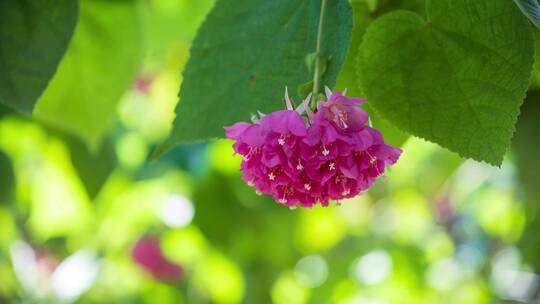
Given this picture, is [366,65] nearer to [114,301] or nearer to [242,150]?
[242,150]

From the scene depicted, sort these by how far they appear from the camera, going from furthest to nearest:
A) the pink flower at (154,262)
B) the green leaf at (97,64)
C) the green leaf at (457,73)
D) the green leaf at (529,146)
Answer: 1. the pink flower at (154,262)
2. the green leaf at (529,146)
3. the green leaf at (97,64)
4. the green leaf at (457,73)

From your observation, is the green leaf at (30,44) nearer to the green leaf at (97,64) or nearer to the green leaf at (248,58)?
the green leaf at (248,58)

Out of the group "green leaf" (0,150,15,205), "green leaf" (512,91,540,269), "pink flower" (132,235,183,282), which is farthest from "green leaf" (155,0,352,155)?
"pink flower" (132,235,183,282)

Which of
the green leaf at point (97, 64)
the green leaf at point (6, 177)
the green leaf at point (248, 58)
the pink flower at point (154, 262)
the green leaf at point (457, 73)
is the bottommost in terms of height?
the pink flower at point (154, 262)

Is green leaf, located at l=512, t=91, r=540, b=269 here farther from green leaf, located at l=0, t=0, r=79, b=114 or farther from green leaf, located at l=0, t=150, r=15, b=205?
green leaf, located at l=0, t=150, r=15, b=205

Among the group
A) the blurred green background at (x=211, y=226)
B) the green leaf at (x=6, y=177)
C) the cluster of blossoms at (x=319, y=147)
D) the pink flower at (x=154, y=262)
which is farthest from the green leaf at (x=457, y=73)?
the pink flower at (x=154, y=262)

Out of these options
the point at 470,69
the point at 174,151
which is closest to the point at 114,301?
the point at 174,151

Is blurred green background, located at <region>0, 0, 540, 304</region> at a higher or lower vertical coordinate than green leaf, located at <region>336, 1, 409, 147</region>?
lower
